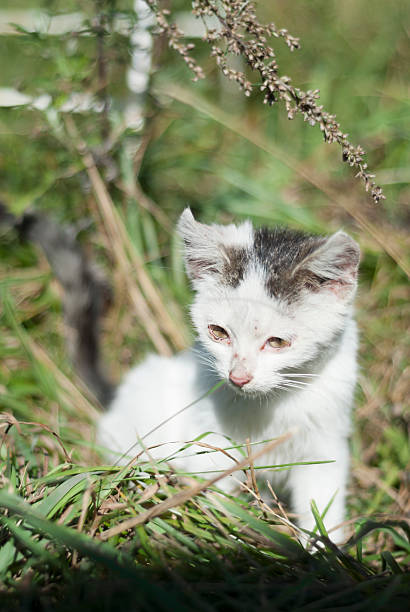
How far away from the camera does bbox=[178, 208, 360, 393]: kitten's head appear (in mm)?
1441

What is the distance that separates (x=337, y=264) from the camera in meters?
1.45

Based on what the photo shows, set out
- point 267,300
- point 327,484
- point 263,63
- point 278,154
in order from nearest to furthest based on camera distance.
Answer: point 263,63 → point 267,300 → point 327,484 → point 278,154

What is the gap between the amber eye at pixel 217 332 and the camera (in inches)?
61.4

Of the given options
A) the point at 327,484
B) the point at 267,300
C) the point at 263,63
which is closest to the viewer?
the point at 263,63

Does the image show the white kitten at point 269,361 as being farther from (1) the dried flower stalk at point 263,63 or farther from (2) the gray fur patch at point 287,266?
(1) the dried flower stalk at point 263,63

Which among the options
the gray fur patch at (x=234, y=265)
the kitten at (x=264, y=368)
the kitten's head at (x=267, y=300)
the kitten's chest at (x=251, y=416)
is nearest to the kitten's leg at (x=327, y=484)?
the kitten at (x=264, y=368)

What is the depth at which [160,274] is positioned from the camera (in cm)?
279

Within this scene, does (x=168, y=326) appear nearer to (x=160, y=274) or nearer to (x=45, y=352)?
(x=160, y=274)

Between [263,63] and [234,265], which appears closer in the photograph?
[263,63]

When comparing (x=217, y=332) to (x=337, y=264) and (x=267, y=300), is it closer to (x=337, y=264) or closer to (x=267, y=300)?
(x=267, y=300)

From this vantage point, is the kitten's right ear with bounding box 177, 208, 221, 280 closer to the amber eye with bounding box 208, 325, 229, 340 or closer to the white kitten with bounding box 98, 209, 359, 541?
the white kitten with bounding box 98, 209, 359, 541

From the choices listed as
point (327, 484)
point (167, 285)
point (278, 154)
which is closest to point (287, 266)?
point (327, 484)

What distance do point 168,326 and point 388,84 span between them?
2314 millimetres

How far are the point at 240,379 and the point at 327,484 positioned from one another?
0.64m
